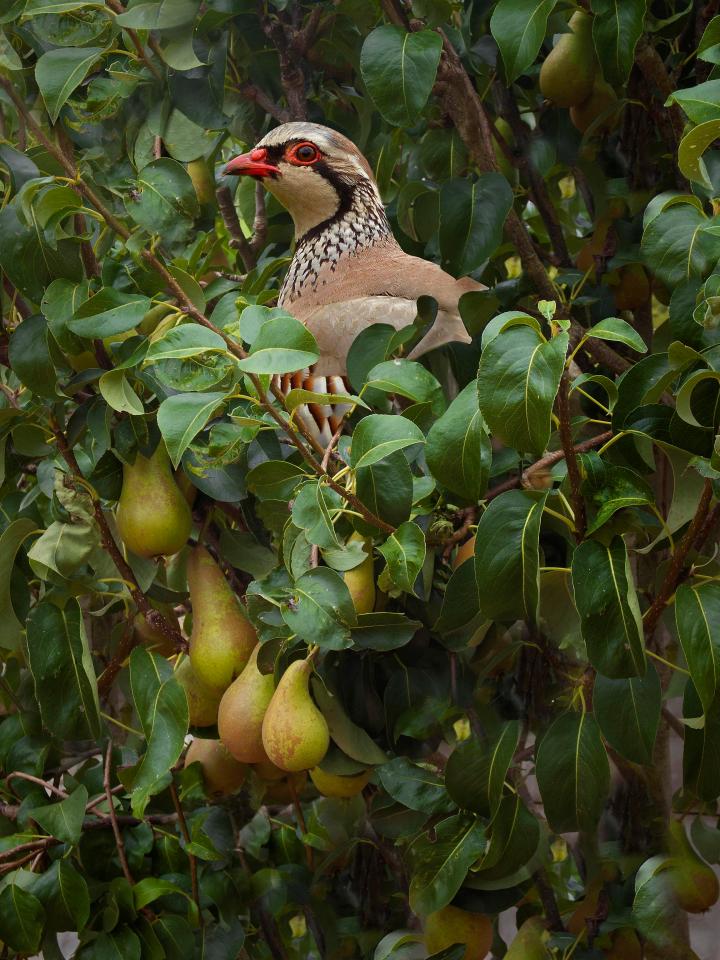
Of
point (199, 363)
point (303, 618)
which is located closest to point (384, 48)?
point (199, 363)

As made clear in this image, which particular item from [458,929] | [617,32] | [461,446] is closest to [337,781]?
[458,929]

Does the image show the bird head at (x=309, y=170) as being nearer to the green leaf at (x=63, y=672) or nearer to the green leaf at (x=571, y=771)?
the green leaf at (x=63, y=672)

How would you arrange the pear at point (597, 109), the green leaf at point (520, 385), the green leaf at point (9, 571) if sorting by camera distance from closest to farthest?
the green leaf at point (520, 385) < the green leaf at point (9, 571) < the pear at point (597, 109)

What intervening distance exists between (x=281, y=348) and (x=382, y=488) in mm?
160

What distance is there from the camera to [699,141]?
956mm

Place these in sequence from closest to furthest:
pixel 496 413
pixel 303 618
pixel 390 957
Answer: pixel 496 413, pixel 303 618, pixel 390 957

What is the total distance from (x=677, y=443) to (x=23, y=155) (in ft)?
2.53

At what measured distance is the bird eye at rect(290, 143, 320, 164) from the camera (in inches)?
58.2

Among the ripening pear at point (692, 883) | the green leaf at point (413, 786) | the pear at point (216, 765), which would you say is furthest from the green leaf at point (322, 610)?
the ripening pear at point (692, 883)

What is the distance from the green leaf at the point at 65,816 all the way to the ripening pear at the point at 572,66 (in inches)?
41.1

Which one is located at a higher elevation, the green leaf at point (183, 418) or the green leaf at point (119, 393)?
the green leaf at point (183, 418)

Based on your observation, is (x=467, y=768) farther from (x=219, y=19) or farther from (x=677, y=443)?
(x=219, y=19)

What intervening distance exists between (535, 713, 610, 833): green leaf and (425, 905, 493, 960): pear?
8.7 inches

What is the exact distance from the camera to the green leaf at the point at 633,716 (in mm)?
1054
